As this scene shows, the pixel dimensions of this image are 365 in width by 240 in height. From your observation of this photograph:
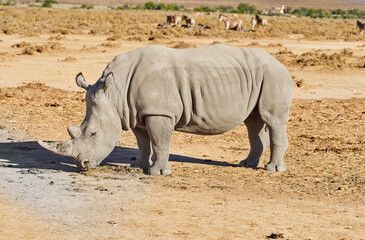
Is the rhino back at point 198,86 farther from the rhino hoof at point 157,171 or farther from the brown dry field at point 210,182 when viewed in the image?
the brown dry field at point 210,182

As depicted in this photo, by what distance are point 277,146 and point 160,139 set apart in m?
1.72

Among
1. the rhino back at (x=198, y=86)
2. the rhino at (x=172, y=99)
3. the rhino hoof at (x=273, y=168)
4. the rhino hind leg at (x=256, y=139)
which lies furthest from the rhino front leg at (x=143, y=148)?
the rhino hoof at (x=273, y=168)

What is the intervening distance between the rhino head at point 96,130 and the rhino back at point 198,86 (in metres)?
0.25

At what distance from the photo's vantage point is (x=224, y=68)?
7777 millimetres

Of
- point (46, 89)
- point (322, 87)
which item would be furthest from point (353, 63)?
point (46, 89)

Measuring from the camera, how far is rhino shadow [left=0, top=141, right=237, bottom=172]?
8197mm

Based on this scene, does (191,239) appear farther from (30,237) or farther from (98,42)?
(98,42)

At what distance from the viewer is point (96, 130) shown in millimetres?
7414

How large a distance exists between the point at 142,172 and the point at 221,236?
8.44 feet

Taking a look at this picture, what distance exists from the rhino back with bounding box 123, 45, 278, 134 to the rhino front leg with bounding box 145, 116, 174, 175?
0.34 ft

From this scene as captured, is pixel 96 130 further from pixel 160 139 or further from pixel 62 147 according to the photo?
pixel 160 139

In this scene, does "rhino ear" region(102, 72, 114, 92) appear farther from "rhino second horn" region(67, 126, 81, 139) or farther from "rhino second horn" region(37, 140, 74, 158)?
"rhino second horn" region(37, 140, 74, 158)

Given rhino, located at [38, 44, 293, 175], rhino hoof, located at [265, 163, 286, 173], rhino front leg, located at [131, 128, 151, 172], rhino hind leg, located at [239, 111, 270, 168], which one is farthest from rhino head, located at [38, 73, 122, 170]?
rhino hoof, located at [265, 163, 286, 173]

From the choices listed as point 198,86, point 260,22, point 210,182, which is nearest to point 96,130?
point 198,86
